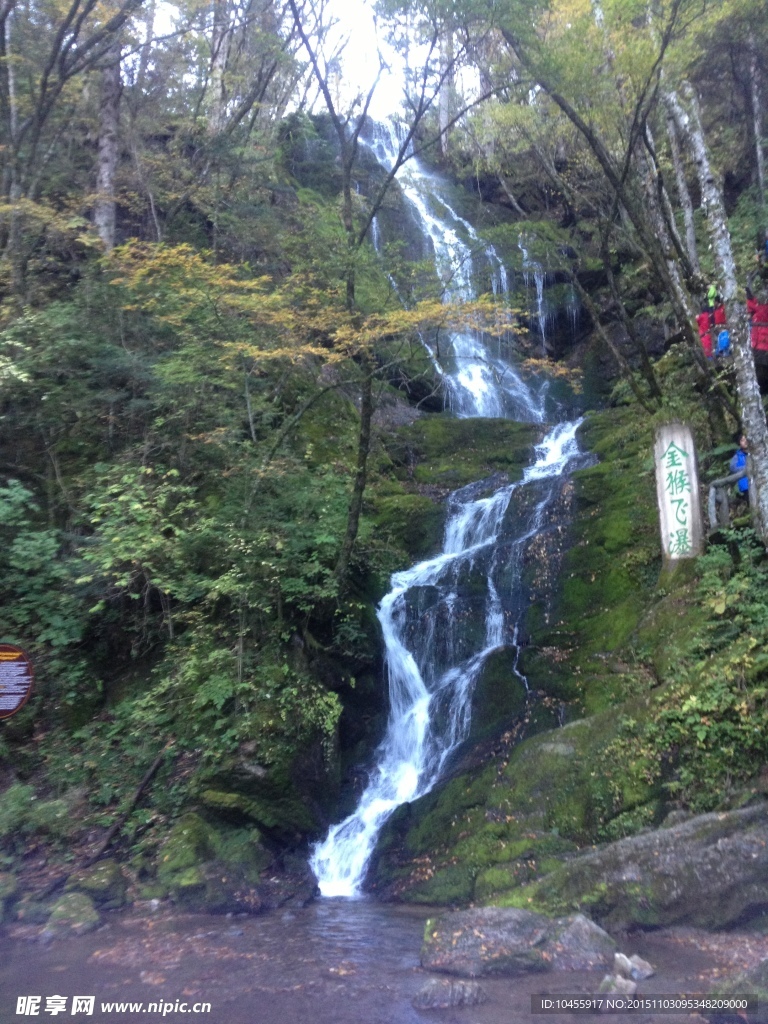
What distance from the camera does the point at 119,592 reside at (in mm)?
9320

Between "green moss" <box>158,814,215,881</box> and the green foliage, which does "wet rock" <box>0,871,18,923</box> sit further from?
the green foliage

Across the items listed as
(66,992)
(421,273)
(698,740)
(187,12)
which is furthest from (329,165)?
(66,992)

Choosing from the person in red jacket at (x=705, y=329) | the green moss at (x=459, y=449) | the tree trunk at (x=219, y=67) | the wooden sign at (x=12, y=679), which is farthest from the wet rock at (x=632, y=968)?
the tree trunk at (x=219, y=67)

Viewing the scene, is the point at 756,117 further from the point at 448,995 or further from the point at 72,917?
the point at 72,917

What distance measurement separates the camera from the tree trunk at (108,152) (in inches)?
503

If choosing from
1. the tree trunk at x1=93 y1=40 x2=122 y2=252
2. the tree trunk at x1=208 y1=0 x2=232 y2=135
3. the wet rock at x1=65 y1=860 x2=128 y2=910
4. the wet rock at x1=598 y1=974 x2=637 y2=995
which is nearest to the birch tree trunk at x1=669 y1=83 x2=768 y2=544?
the wet rock at x1=598 y1=974 x2=637 y2=995

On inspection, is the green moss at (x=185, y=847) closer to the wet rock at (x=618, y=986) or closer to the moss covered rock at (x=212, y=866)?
the moss covered rock at (x=212, y=866)

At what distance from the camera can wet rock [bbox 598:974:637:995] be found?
4574 millimetres

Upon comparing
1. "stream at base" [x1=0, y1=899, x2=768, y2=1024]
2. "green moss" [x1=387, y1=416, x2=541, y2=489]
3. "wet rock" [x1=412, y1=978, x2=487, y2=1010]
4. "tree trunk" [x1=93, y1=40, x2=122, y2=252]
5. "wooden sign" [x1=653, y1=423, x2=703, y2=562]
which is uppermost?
"tree trunk" [x1=93, y1=40, x2=122, y2=252]

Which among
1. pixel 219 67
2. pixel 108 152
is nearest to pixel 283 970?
pixel 108 152

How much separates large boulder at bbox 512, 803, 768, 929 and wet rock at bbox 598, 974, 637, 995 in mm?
922

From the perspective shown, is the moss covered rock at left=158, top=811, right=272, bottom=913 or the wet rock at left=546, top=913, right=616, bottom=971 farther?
the moss covered rock at left=158, top=811, right=272, bottom=913

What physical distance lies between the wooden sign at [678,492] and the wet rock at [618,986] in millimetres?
5253

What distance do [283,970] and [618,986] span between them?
8.83ft
